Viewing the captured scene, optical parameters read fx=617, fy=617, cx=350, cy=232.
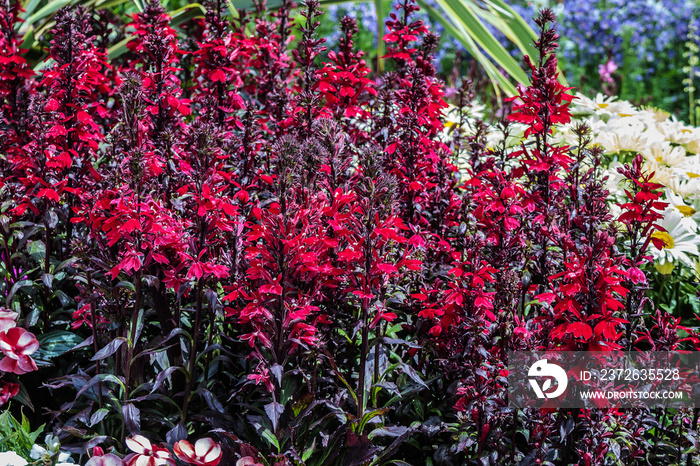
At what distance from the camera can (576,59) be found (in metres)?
8.70

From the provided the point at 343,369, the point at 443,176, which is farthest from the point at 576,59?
the point at 343,369

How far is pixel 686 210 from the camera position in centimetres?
305

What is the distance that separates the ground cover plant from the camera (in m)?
1.86

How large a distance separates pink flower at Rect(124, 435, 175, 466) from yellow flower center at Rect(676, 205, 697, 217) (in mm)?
2580

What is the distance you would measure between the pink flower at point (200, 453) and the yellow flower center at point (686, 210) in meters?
2.46

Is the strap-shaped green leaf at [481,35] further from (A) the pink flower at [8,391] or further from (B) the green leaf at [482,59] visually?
(A) the pink flower at [8,391]

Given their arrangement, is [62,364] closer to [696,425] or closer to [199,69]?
[199,69]

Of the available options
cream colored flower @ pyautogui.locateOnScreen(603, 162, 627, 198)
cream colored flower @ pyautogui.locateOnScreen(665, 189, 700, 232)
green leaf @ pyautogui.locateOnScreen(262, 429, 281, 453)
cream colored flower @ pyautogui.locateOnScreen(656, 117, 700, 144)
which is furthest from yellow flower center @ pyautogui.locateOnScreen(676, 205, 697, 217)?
green leaf @ pyautogui.locateOnScreen(262, 429, 281, 453)

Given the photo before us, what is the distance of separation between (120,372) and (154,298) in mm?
307

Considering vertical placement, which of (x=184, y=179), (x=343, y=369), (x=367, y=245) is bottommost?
(x=343, y=369)

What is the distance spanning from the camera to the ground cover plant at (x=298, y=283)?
1857mm

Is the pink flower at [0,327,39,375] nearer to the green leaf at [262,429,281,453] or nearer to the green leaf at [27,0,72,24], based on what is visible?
the green leaf at [262,429,281,453]

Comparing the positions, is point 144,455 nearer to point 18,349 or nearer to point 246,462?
point 246,462

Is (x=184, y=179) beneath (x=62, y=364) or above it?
above
